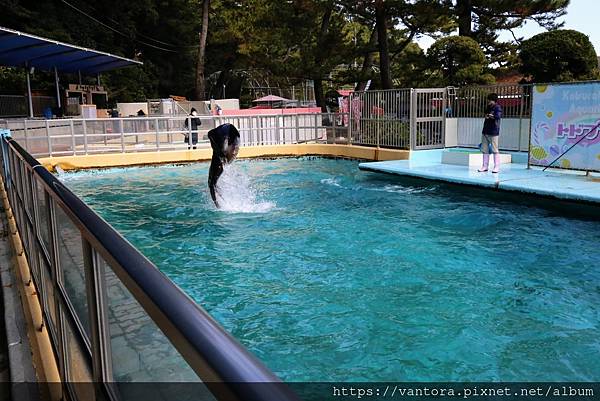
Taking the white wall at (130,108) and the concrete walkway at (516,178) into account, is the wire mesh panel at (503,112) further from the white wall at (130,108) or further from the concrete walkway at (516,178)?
the white wall at (130,108)

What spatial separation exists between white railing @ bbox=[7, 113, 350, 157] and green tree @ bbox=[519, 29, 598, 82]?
262 inches

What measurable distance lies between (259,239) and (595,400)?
19.1 feet

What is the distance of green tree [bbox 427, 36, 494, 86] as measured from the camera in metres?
20.2

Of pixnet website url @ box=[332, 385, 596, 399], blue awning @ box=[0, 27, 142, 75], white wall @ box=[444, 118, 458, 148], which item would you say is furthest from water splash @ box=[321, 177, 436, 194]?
blue awning @ box=[0, 27, 142, 75]

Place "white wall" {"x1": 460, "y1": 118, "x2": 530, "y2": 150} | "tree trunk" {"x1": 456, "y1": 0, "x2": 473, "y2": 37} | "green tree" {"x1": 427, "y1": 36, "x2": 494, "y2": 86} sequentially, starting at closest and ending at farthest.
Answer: "white wall" {"x1": 460, "y1": 118, "x2": 530, "y2": 150} < "green tree" {"x1": 427, "y1": 36, "x2": 494, "y2": 86} < "tree trunk" {"x1": 456, "y1": 0, "x2": 473, "y2": 37}

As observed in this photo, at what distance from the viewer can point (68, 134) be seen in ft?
60.3

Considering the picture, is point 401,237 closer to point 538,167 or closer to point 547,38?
point 538,167

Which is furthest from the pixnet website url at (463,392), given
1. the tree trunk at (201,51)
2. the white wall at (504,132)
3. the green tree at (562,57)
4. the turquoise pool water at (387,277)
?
the tree trunk at (201,51)

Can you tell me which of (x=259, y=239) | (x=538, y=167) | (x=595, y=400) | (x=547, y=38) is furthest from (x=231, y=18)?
(x=595, y=400)

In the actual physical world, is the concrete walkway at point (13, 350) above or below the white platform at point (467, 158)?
below

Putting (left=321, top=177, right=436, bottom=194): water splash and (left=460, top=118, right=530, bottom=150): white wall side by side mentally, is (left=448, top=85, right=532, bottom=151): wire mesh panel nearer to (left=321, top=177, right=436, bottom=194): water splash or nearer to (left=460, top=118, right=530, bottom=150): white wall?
(left=460, top=118, right=530, bottom=150): white wall

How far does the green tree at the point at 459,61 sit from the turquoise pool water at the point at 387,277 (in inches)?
331

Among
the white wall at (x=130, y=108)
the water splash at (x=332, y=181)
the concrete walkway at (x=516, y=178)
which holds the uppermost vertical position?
the white wall at (x=130, y=108)

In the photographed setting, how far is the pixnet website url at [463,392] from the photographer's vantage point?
4441 millimetres
